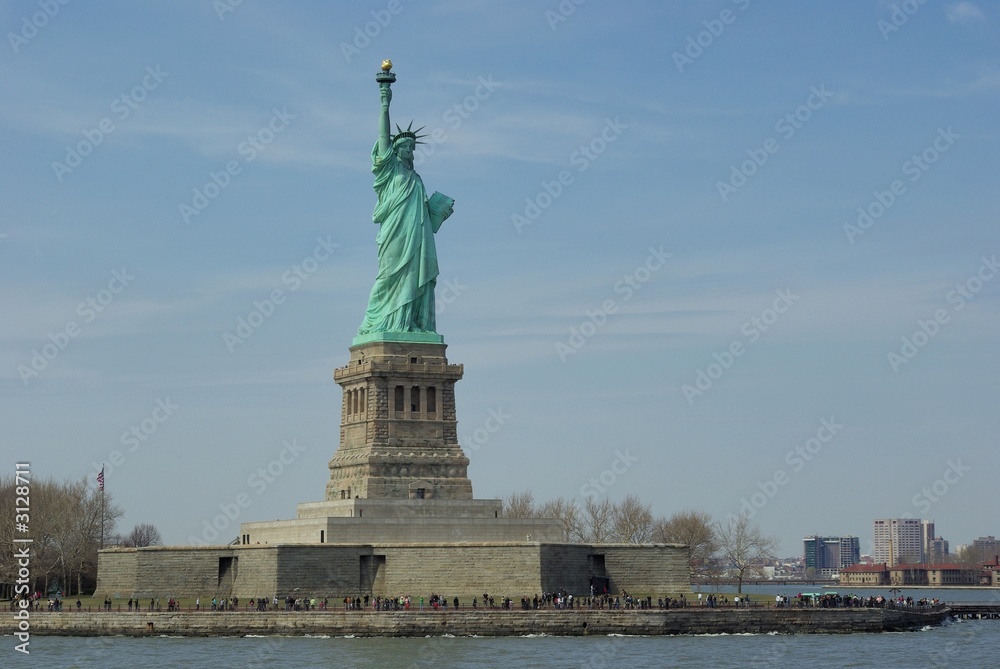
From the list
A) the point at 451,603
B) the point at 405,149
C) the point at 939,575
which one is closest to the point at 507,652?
the point at 451,603

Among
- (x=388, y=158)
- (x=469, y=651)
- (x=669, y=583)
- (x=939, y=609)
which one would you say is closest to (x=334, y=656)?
(x=469, y=651)

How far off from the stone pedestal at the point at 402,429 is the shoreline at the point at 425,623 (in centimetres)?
981

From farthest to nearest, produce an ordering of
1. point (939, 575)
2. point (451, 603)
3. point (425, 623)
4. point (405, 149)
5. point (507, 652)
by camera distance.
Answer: point (939, 575) < point (405, 149) < point (451, 603) < point (425, 623) < point (507, 652)

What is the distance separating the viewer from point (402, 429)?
76750 millimetres

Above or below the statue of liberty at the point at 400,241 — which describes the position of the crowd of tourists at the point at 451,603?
below

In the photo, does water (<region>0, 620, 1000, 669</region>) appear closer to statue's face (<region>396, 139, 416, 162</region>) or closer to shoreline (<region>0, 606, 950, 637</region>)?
shoreline (<region>0, 606, 950, 637</region>)

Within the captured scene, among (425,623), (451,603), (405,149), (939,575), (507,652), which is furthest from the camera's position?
(939,575)

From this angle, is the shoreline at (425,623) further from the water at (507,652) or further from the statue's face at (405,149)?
the statue's face at (405,149)

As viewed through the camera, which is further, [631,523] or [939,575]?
[939,575]

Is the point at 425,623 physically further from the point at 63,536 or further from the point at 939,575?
the point at 939,575

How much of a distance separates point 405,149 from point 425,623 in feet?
74.8

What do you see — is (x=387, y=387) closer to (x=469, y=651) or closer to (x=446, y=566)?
(x=446, y=566)

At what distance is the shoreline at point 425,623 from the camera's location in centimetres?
6594

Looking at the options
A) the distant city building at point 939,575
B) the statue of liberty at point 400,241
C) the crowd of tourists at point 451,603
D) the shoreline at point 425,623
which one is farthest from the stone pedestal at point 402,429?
the distant city building at point 939,575
